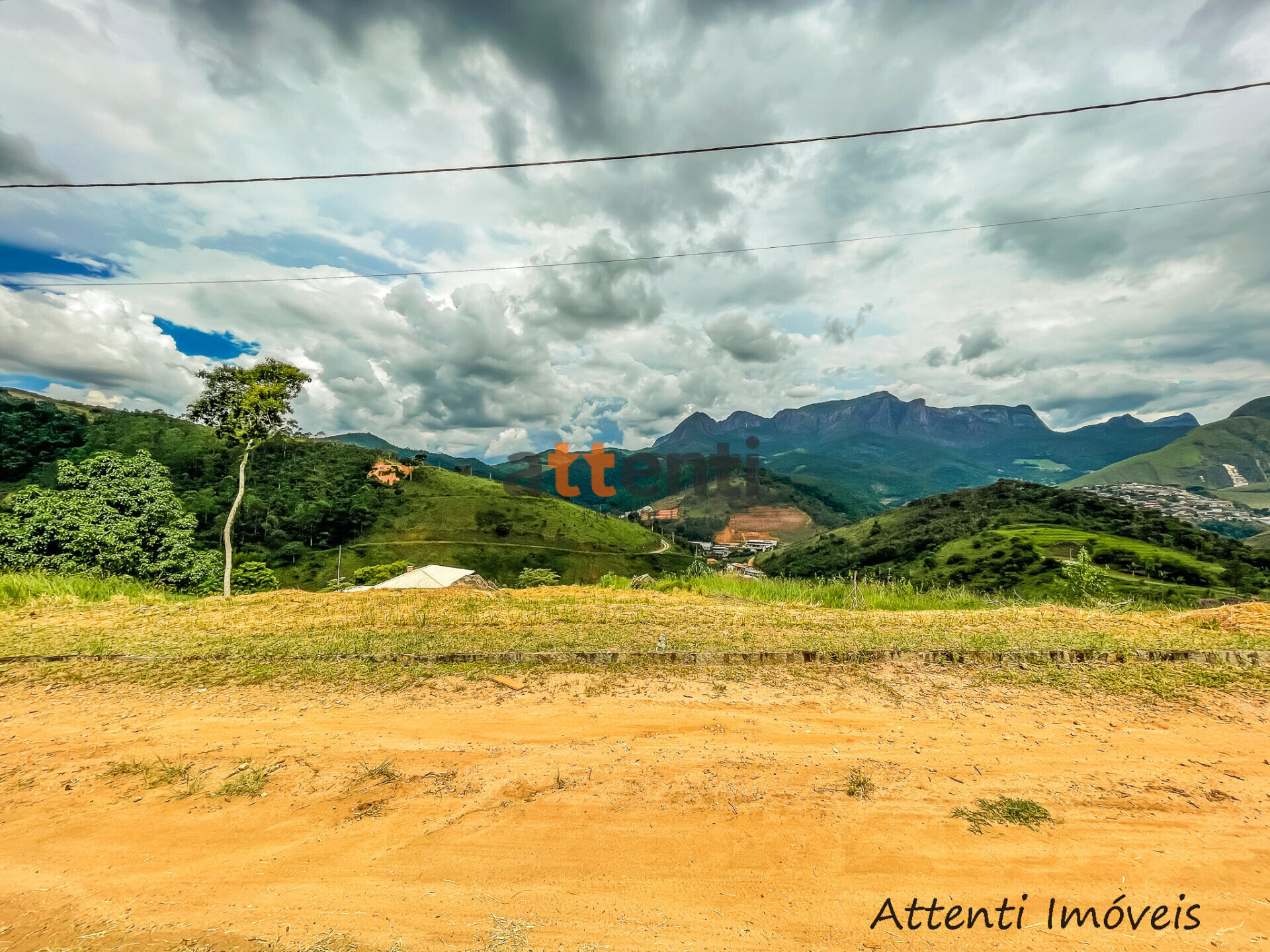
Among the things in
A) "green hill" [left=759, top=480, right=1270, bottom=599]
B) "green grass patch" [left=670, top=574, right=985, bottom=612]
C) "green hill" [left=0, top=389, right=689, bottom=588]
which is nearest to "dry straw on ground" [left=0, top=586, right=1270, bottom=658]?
"green grass patch" [left=670, top=574, right=985, bottom=612]

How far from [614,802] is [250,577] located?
6107cm

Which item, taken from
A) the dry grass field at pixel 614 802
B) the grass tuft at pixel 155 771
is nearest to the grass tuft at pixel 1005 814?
the dry grass field at pixel 614 802

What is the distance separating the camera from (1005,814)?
148 inches

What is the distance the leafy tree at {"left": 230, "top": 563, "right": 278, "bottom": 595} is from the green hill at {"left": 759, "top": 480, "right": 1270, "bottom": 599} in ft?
186

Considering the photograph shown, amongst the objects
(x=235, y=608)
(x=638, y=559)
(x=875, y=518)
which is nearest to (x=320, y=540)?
(x=638, y=559)

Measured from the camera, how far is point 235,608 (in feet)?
34.6

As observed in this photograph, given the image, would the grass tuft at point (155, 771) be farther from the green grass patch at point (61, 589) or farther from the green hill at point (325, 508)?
the green hill at point (325, 508)

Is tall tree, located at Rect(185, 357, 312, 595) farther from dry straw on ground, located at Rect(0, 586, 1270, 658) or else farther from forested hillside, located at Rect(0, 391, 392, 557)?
forested hillside, located at Rect(0, 391, 392, 557)

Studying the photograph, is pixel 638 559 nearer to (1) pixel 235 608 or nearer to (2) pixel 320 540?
(2) pixel 320 540

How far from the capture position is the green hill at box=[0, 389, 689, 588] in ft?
295

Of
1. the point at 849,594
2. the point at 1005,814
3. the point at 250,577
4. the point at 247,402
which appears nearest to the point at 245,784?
the point at 1005,814

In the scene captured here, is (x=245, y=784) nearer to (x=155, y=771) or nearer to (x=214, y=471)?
(x=155, y=771)

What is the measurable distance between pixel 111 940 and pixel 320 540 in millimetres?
113031

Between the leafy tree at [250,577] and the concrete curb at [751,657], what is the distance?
49361 mm
